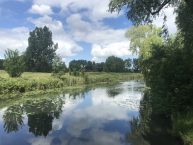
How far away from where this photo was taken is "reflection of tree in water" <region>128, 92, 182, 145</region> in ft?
55.9

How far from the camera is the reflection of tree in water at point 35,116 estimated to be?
2181cm

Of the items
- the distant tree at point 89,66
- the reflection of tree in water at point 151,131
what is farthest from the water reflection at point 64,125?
the distant tree at point 89,66

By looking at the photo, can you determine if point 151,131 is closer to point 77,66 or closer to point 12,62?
point 12,62

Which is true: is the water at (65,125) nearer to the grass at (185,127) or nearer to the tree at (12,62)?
the grass at (185,127)

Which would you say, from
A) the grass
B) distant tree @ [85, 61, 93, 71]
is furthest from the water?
distant tree @ [85, 61, 93, 71]

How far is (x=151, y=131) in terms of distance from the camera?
778 inches

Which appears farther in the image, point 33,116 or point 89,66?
point 89,66

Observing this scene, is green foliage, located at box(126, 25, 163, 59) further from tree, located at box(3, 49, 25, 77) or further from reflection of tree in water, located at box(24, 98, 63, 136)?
reflection of tree in water, located at box(24, 98, 63, 136)

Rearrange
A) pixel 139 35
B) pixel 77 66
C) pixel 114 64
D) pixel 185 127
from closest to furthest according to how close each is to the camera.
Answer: pixel 185 127 → pixel 139 35 → pixel 77 66 → pixel 114 64

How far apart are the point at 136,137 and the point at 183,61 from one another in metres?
5.08

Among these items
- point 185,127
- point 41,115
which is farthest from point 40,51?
point 185,127

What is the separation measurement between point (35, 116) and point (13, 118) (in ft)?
5.33

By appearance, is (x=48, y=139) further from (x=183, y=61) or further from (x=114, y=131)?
(x=183, y=61)

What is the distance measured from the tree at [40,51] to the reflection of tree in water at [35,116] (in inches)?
2950
